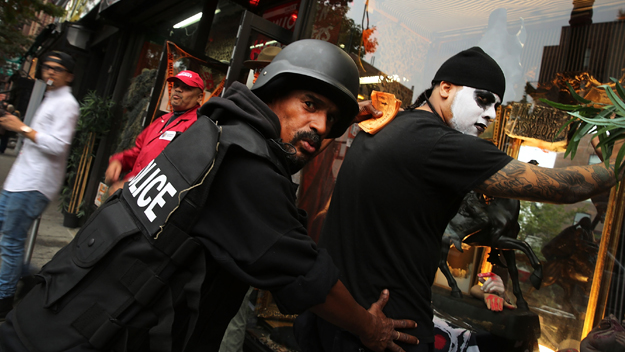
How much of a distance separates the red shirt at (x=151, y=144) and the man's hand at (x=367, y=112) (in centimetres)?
182

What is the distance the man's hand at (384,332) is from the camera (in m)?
1.46

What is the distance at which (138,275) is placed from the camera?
1.12 m

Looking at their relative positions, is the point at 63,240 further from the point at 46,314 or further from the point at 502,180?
the point at 502,180

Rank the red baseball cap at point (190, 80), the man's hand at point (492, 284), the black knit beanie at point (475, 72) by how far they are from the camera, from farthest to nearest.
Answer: the red baseball cap at point (190, 80) → the man's hand at point (492, 284) → the black knit beanie at point (475, 72)

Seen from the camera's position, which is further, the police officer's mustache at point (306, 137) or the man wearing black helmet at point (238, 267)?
the police officer's mustache at point (306, 137)

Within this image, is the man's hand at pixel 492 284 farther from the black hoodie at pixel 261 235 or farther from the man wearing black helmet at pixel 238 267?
the black hoodie at pixel 261 235

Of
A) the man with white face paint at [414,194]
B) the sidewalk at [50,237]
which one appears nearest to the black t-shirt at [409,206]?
the man with white face paint at [414,194]

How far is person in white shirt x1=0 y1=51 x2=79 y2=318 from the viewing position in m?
3.42

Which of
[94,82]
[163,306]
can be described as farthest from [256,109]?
[94,82]

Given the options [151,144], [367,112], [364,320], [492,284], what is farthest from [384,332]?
[151,144]

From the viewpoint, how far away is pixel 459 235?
9.76 feet

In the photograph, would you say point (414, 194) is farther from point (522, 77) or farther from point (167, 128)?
point (167, 128)

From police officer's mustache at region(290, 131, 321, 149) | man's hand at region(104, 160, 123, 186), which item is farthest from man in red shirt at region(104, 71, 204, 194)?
police officer's mustache at region(290, 131, 321, 149)

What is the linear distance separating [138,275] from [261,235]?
358mm
